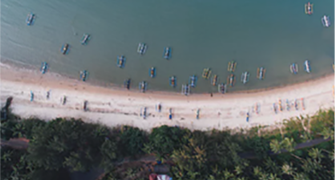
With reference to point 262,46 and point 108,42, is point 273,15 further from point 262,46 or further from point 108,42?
point 108,42

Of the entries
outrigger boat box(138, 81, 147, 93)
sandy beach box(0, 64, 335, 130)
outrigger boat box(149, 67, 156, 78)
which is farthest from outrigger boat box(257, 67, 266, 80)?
outrigger boat box(138, 81, 147, 93)

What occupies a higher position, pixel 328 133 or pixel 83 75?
pixel 83 75

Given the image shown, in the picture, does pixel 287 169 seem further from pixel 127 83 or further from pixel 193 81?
pixel 127 83

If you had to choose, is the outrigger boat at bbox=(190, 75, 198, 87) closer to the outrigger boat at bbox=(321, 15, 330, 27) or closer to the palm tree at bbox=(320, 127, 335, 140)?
the palm tree at bbox=(320, 127, 335, 140)

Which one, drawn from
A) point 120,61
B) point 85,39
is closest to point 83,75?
point 85,39

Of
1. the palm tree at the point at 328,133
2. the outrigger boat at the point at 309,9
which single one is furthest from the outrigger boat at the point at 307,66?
the palm tree at the point at 328,133

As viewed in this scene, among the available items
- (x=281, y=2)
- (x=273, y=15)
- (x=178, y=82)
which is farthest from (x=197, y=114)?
(x=281, y=2)
